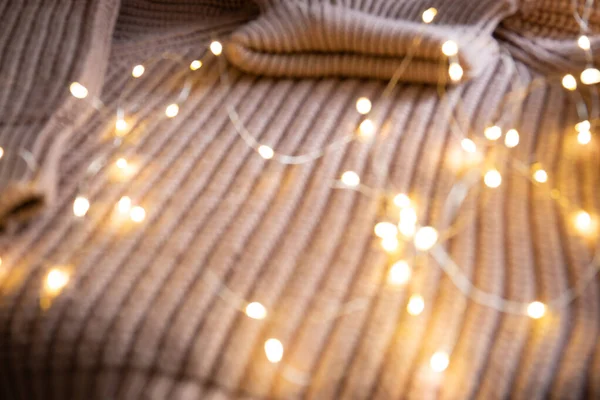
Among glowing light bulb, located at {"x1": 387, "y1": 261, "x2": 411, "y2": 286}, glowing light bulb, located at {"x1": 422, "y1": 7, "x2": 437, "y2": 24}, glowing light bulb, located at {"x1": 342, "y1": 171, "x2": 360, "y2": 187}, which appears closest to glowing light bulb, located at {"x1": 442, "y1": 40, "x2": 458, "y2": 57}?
glowing light bulb, located at {"x1": 422, "y1": 7, "x2": 437, "y2": 24}

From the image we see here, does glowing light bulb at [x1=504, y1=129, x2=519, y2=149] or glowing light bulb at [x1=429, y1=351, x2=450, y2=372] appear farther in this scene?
glowing light bulb at [x1=504, y1=129, x2=519, y2=149]

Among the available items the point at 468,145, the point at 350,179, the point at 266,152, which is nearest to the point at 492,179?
the point at 468,145

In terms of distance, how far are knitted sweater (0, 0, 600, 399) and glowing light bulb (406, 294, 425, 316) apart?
11mm

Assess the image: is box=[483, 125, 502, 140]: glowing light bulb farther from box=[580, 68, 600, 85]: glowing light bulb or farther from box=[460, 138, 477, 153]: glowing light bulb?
box=[580, 68, 600, 85]: glowing light bulb

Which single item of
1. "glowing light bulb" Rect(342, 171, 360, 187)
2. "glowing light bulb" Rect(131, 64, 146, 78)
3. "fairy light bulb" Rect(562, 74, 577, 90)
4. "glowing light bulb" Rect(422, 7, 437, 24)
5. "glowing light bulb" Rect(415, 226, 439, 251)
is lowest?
"glowing light bulb" Rect(415, 226, 439, 251)

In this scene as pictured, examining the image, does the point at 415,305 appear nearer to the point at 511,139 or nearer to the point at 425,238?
the point at 425,238

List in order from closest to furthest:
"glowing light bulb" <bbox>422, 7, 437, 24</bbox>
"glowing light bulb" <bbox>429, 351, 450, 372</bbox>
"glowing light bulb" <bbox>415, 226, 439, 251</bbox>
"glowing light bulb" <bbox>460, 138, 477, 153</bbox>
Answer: "glowing light bulb" <bbox>429, 351, 450, 372</bbox>, "glowing light bulb" <bbox>415, 226, 439, 251</bbox>, "glowing light bulb" <bbox>460, 138, 477, 153</bbox>, "glowing light bulb" <bbox>422, 7, 437, 24</bbox>

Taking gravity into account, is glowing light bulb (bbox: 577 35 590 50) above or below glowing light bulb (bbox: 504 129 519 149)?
above

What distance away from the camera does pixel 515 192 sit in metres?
0.73

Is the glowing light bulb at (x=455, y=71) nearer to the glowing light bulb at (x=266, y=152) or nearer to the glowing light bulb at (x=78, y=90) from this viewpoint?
the glowing light bulb at (x=266, y=152)

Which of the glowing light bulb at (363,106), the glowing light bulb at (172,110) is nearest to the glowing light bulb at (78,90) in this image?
the glowing light bulb at (172,110)

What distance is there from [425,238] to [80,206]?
0.42 metres

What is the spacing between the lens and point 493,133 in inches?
31.6

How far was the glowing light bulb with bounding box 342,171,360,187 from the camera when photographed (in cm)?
76
